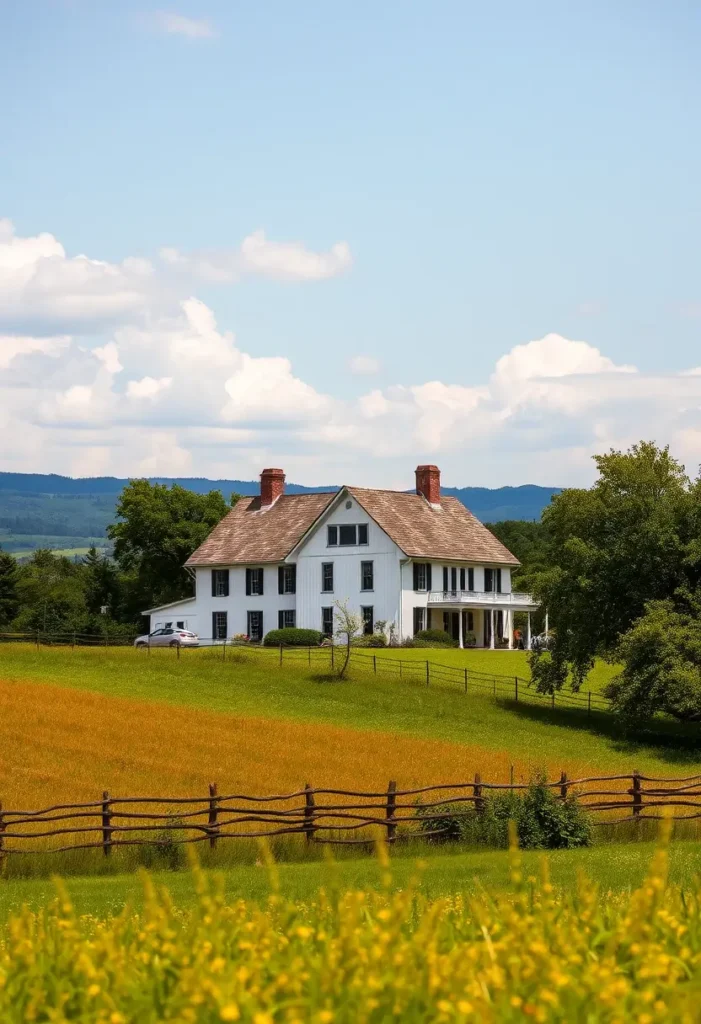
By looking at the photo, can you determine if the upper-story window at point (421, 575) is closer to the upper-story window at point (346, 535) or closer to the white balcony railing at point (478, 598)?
the white balcony railing at point (478, 598)

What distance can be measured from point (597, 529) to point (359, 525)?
21.1 meters

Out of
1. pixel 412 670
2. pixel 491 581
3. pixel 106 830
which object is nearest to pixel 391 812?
pixel 106 830

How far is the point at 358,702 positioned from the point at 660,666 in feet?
37.3

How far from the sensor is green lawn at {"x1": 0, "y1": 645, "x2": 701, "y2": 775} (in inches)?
1852

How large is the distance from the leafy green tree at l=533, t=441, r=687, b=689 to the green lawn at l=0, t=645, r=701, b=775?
3608mm

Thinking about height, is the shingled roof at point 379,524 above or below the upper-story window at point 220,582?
above

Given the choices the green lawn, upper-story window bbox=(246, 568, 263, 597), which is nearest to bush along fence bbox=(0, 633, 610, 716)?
the green lawn

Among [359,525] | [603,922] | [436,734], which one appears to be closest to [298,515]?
[359,525]

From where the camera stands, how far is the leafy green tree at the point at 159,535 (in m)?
101

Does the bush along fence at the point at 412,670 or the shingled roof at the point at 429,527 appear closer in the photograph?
the bush along fence at the point at 412,670

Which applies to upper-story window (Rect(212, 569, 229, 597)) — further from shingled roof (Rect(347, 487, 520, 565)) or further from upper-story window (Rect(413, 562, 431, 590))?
upper-story window (Rect(413, 562, 431, 590))

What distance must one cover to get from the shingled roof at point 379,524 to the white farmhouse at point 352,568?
0.09m

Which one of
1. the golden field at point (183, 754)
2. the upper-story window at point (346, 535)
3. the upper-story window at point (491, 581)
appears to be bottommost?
the golden field at point (183, 754)

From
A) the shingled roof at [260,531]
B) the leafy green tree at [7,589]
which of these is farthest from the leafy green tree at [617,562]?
the leafy green tree at [7,589]
